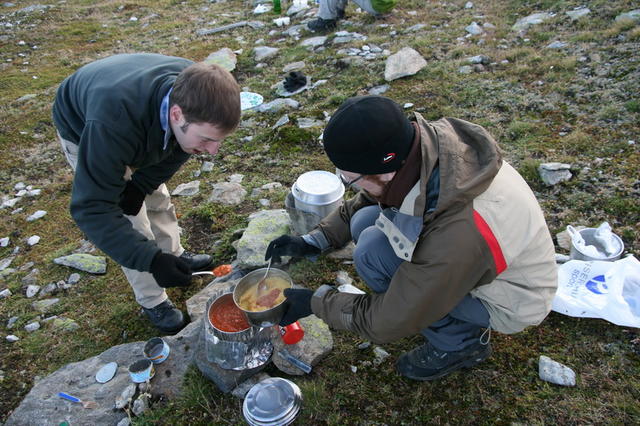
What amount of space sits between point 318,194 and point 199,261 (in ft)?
4.57

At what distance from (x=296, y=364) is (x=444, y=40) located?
688 centimetres

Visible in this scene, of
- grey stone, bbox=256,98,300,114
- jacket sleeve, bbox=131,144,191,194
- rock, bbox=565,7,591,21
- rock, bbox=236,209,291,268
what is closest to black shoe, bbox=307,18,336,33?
grey stone, bbox=256,98,300,114

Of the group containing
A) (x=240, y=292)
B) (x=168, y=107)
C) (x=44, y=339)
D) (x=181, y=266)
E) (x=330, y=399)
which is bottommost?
(x=44, y=339)

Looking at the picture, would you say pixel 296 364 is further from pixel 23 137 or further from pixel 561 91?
pixel 23 137

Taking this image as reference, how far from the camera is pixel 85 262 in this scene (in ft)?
14.4

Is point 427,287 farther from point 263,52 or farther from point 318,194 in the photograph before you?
point 263,52

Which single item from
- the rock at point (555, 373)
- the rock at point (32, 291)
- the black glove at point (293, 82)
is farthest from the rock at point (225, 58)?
the rock at point (555, 373)

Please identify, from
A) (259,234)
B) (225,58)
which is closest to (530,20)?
(225,58)

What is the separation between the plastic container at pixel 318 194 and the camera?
12.9 feet

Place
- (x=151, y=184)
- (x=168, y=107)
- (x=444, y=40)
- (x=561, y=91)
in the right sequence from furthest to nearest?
(x=444, y=40), (x=561, y=91), (x=151, y=184), (x=168, y=107)

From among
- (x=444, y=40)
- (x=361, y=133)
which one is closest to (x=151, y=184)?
(x=361, y=133)

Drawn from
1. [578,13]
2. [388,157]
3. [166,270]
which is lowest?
[166,270]

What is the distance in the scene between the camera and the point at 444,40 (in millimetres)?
7781

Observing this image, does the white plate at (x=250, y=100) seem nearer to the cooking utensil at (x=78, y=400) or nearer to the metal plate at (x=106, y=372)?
the metal plate at (x=106, y=372)
